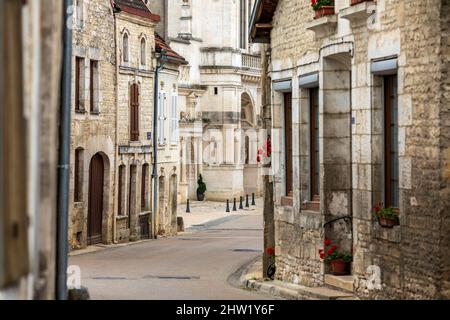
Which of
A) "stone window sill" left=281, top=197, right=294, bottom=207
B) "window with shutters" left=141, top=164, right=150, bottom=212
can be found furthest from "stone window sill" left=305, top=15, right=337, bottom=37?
"window with shutters" left=141, top=164, right=150, bottom=212

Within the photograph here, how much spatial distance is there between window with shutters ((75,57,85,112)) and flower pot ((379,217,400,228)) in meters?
15.6

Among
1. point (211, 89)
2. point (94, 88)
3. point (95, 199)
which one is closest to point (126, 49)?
point (94, 88)

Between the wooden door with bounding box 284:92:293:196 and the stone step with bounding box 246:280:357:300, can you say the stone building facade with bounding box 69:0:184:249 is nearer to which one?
the wooden door with bounding box 284:92:293:196

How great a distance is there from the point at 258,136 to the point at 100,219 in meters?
31.0

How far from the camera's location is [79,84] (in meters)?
30.3

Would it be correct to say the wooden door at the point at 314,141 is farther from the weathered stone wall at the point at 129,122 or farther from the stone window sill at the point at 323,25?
the weathered stone wall at the point at 129,122

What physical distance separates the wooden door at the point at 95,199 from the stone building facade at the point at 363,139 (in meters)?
11.1

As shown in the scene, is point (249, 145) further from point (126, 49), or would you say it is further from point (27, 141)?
point (27, 141)

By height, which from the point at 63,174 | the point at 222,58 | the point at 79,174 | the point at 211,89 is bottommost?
the point at 79,174

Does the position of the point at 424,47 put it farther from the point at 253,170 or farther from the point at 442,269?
the point at 253,170

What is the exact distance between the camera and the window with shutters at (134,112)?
34.2 meters

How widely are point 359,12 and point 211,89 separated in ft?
139

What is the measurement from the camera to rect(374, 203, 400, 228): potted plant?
15.3 m
